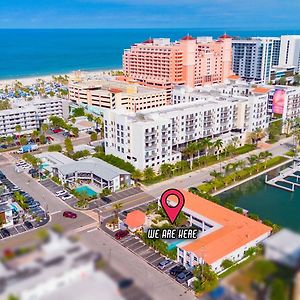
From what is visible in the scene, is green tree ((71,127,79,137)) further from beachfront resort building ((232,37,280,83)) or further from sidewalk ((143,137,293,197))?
beachfront resort building ((232,37,280,83))

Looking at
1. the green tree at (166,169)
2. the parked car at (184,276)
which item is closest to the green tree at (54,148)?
the green tree at (166,169)

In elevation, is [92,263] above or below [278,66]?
above

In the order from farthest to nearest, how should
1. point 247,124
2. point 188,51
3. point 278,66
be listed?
point 278,66
point 188,51
point 247,124

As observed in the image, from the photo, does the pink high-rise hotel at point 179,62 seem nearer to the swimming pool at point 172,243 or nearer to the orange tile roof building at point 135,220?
the orange tile roof building at point 135,220

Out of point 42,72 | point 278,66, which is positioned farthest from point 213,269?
point 42,72

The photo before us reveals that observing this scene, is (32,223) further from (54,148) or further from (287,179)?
(287,179)

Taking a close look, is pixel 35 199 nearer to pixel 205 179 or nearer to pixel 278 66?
pixel 205 179

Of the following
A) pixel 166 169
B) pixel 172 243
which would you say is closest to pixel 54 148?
pixel 166 169
